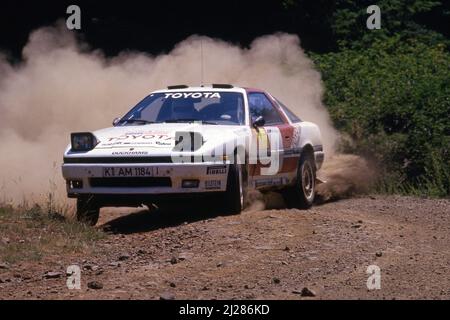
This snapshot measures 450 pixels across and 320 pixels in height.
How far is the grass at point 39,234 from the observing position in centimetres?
864

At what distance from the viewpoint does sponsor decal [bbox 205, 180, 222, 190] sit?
388 inches

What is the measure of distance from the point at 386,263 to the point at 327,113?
8.13m

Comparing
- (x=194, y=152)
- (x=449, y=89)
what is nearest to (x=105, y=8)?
(x=449, y=89)

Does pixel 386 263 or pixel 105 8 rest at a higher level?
pixel 105 8

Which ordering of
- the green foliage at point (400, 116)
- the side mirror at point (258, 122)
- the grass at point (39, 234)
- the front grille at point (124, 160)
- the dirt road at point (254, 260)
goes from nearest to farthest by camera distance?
the dirt road at point (254, 260) < the grass at point (39, 234) < the front grille at point (124, 160) < the side mirror at point (258, 122) < the green foliage at point (400, 116)

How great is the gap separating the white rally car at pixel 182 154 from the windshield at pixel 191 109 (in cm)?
1

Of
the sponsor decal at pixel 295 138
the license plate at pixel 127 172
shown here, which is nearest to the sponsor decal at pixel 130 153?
the license plate at pixel 127 172

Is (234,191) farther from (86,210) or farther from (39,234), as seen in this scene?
(39,234)

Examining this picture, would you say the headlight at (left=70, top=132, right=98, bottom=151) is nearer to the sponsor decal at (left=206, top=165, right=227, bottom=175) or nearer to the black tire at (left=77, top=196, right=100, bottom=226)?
the black tire at (left=77, top=196, right=100, bottom=226)

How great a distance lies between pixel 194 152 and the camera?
32.0 feet

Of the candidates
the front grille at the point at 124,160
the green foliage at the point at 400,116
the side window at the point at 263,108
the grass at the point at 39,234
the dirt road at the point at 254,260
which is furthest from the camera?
the green foliage at the point at 400,116

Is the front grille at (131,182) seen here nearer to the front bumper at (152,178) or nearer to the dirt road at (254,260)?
the front bumper at (152,178)

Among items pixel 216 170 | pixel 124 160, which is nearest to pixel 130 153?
pixel 124 160

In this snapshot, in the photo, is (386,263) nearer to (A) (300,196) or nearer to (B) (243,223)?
(B) (243,223)
